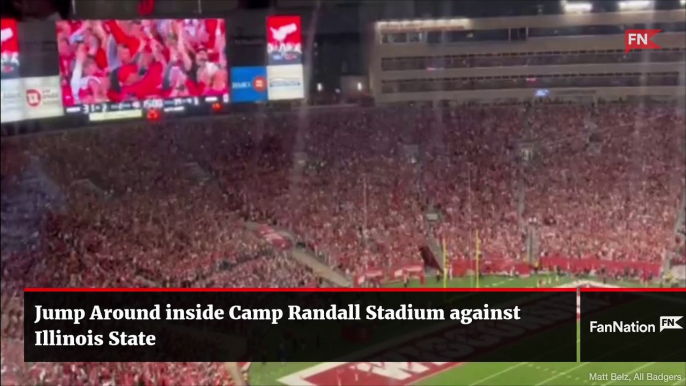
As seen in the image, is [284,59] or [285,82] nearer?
[284,59]

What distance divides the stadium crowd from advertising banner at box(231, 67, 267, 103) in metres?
0.35

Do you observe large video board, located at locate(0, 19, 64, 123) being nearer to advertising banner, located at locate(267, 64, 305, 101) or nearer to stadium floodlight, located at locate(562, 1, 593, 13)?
advertising banner, located at locate(267, 64, 305, 101)

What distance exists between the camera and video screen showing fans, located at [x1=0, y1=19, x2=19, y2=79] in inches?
149

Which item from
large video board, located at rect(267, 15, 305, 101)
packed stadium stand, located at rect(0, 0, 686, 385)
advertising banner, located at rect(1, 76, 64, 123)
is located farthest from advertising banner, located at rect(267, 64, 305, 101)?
advertising banner, located at rect(1, 76, 64, 123)

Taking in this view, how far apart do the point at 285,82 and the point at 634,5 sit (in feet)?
7.11

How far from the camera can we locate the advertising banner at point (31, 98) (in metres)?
3.93

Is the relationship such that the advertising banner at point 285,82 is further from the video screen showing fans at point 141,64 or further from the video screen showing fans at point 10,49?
the video screen showing fans at point 10,49

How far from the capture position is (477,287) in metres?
5.28

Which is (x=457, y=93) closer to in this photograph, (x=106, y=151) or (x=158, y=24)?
(x=158, y=24)

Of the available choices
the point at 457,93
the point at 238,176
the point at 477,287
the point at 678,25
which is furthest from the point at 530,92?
the point at 238,176

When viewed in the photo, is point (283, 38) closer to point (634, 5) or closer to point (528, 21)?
point (528, 21)

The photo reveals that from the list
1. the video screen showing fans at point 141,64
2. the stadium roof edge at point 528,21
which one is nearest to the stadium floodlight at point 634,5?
the stadium roof edge at point 528,21

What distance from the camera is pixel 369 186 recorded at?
6352 mm
